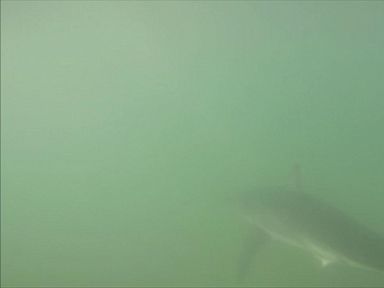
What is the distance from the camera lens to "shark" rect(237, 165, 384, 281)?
81cm

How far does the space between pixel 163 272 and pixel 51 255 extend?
9.8 inches

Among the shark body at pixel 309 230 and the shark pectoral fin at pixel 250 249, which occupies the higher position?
the shark body at pixel 309 230

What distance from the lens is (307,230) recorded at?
89cm

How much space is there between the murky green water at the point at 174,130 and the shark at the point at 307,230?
27 mm

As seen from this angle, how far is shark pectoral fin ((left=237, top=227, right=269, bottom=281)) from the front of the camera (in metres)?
0.97

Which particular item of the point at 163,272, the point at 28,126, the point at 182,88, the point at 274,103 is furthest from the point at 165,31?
the point at 163,272

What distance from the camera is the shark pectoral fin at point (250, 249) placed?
0.97m

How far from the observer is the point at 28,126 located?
1126 millimetres

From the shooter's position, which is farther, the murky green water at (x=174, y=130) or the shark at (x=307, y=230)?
the murky green water at (x=174, y=130)

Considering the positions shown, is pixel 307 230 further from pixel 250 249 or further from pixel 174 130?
pixel 174 130

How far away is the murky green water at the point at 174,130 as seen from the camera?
0.97m

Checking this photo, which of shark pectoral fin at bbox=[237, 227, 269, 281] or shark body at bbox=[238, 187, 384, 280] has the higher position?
shark body at bbox=[238, 187, 384, 280]

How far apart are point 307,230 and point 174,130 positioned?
0.34 m

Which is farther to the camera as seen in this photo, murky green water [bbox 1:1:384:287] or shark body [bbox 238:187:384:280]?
murky green water [bbox 1:1:384:287]
